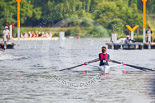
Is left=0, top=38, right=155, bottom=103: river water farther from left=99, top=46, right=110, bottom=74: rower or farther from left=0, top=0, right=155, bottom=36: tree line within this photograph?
left=0, top=0, right=155, bottom=36: tree line

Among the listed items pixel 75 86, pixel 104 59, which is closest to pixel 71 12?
pixel 104 59

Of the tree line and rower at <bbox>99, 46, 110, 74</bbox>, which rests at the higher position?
the tree line

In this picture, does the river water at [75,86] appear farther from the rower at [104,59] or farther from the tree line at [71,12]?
the tree line at [71,12]

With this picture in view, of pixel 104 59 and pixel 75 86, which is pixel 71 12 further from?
pixel 75 86

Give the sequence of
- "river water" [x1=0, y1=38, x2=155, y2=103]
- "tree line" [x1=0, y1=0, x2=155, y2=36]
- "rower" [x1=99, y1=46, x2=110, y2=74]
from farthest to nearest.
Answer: "tree line" [x1=0, y1=0, x2=155, y2=36] → "rower" [x1=99, y1=46, x2=110, y2=74] → "river water" [x1=0, y1=38, x2=155, y2=103]

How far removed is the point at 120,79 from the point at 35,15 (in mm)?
94817

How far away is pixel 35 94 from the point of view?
55.0 ft

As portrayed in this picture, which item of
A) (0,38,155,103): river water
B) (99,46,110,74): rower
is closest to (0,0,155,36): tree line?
(99,46,110,74): rower

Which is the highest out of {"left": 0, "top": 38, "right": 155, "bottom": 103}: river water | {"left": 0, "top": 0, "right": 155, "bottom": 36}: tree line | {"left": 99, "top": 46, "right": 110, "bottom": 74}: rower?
{"left": 0, "top": 0, "right": 155, "bottom": 36}: tree line

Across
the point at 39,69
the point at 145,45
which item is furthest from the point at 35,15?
the point at 39,69

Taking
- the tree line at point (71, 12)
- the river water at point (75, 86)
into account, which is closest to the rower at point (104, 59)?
the river water at point (75, 86)

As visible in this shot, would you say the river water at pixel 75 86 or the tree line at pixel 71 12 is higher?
the tree line at pixel 71 12

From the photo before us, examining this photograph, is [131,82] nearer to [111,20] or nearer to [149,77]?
[149,77]

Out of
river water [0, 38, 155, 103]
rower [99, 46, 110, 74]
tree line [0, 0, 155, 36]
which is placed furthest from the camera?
tree line [0, 0, 155, 36]
